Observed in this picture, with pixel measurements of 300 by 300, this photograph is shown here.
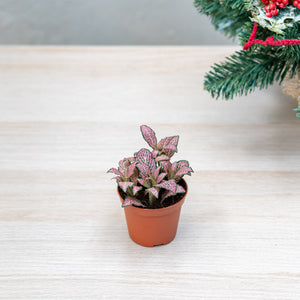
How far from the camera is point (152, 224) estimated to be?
1.63ft

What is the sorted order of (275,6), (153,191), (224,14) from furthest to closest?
(224,14)
(275,6)
(153,191)

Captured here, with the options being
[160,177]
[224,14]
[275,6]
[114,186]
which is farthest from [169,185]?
[224,14]

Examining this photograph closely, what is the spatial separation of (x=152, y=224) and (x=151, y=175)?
7cm

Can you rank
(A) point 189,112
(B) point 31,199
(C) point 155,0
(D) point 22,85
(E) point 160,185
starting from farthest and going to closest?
1. (C) point 155,0
2. (D) point 22,85
3. (A) point 189,112
4. (B) point 31,199
5. (E) point 160,185

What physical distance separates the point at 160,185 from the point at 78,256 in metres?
0.16

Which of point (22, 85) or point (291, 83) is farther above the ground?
point (291, 83)

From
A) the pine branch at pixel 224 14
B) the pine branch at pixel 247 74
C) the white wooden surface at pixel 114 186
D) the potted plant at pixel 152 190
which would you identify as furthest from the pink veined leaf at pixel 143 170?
the pine branch at pixel 224 14

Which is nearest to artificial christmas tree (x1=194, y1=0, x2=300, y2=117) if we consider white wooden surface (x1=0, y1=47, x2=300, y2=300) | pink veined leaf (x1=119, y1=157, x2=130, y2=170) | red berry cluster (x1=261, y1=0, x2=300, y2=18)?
red berry cluster (x1=261, y1=0, x2=300, y2=18)

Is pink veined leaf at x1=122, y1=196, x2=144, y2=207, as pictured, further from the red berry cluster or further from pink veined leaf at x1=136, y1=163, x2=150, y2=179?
the red berry cluster

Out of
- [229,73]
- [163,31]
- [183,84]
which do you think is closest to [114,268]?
[229,73]

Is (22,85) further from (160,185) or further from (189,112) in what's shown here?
(160,185)

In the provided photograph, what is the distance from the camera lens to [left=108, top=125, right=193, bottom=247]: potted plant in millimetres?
474

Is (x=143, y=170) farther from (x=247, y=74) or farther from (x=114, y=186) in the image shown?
(x=247, y=74)

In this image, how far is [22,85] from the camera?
0.94 m
